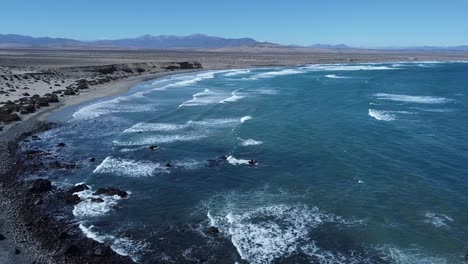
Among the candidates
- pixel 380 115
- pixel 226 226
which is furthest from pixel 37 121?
pixel 380 115

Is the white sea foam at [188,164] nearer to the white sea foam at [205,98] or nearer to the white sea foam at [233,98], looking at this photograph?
the white sea foam at [205,98]

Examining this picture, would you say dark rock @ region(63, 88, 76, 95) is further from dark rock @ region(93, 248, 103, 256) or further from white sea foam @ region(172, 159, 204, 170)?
dark rock @ region(93, 248, 103, 256)

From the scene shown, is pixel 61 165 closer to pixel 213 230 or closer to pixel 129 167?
pixel 129 167

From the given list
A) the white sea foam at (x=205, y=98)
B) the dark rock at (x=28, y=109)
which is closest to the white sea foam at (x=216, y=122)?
the white sea foam at (x=205, y=98)

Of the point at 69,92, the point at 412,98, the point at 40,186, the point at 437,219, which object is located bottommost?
the point at 412,98

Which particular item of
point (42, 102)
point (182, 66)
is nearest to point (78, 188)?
point (42, 102)

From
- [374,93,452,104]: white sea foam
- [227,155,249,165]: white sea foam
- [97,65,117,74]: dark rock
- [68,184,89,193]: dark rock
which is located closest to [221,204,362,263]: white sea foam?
[227,155,249,165]: white sea foam
